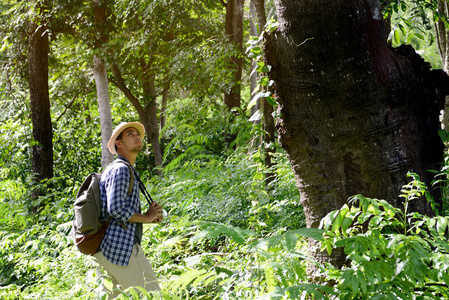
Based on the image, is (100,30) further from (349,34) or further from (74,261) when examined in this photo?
(349,34)

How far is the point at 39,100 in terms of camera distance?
11.4 m

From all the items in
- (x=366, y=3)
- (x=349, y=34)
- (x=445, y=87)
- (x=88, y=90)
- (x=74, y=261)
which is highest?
(x=88, y=90)

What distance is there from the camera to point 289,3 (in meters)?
3.33

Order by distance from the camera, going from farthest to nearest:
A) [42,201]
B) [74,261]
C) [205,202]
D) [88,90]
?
1. [88,90]
2. [42,201]
3. [205,202]
4. [74,261]

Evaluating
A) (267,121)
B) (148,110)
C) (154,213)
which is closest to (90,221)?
(154,213)

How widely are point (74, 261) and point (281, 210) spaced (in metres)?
2.35

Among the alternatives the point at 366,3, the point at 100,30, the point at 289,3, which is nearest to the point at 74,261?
the point at 289,3

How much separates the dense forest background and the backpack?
11.3 inches

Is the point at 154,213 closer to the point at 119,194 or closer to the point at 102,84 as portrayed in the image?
the point at 119,194

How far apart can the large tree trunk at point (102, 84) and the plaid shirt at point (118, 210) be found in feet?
25.3

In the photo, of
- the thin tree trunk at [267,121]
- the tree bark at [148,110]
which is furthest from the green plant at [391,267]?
the tree bark at [148,110]

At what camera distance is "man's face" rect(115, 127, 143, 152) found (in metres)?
4.50

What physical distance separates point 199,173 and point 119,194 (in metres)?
4.75

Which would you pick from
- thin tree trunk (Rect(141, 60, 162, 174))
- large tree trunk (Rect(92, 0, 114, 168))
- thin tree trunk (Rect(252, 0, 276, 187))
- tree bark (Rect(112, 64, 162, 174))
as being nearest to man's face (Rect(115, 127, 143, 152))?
thin tree trunk (Rect(252, 0, 276, 187))
